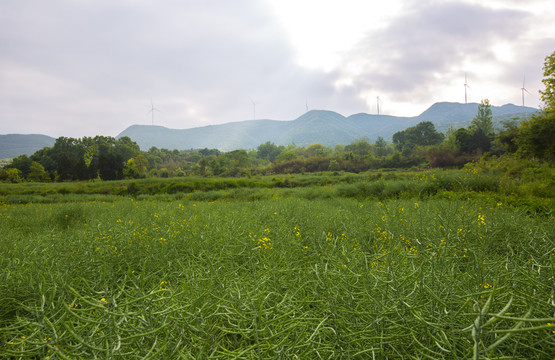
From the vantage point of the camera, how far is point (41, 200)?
16406 millimetres

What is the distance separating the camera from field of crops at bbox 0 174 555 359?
0.95 metres

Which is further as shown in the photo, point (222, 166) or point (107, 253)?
point (222, 166)

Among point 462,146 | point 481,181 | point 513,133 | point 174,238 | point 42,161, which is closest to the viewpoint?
point 174,238

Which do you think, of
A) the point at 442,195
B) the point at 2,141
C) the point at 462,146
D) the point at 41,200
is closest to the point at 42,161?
the point at 41,200

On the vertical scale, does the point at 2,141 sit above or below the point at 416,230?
above

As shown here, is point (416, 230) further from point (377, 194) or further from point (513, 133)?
point (513, 133)

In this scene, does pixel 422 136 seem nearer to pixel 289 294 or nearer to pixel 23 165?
pixel 289 294

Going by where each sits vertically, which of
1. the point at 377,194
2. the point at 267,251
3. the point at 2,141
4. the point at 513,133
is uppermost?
the point at 2,141

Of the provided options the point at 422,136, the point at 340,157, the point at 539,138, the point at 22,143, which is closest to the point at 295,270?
the point at 539,138

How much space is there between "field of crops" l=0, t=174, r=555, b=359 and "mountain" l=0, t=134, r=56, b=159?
19959 centimetres

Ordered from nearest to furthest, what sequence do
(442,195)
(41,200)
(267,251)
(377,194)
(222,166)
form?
(267,251)
(442,195)
(377,194)
(41,200)
(222,166)

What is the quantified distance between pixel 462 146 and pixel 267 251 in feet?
147

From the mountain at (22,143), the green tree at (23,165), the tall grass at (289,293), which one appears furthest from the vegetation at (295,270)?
the mountain at (22,143)

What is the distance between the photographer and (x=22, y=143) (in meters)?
175
